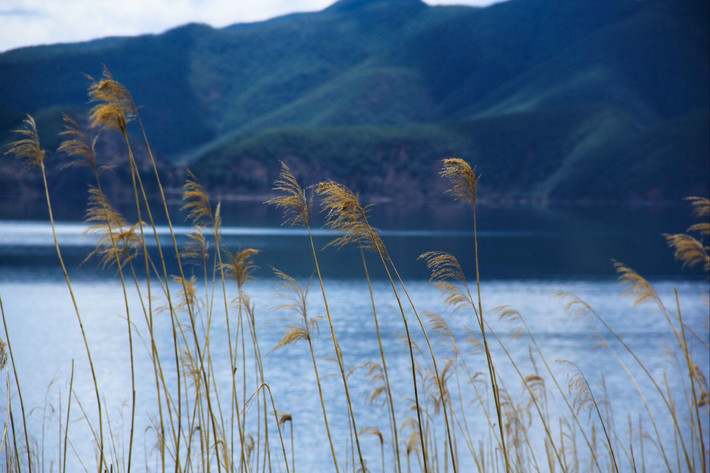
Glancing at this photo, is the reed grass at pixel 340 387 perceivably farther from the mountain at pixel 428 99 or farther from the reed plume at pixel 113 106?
the mountain at pixel 428 99

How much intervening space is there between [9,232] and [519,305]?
39449 millimetres

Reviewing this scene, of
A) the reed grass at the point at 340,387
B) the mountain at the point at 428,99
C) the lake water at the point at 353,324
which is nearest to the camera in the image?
the reed grass at the point at 340,387

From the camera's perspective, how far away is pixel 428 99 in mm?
165250

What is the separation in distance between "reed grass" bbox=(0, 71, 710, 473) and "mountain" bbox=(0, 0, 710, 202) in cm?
5683

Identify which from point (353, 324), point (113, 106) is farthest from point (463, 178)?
point (353, 324)

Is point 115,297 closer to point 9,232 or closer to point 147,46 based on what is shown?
point 9,232

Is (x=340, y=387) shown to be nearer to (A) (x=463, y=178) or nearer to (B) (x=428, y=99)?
(A) (x=463, y=178)

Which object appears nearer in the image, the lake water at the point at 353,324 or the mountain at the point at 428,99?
the lake water at the point at 353,324

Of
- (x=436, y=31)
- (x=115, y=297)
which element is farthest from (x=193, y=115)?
(x=115, y=297)

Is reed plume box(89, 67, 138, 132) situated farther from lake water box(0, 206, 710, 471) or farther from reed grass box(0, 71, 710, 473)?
lake water box(0, 206, 710, 471)

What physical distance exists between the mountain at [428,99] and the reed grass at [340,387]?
186 feet

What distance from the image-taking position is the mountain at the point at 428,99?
9856 cm

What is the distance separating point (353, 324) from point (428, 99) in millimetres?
145216

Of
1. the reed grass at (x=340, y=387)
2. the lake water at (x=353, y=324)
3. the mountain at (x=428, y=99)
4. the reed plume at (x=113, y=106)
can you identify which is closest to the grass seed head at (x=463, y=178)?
the reed grass at (x=340, y=387)
